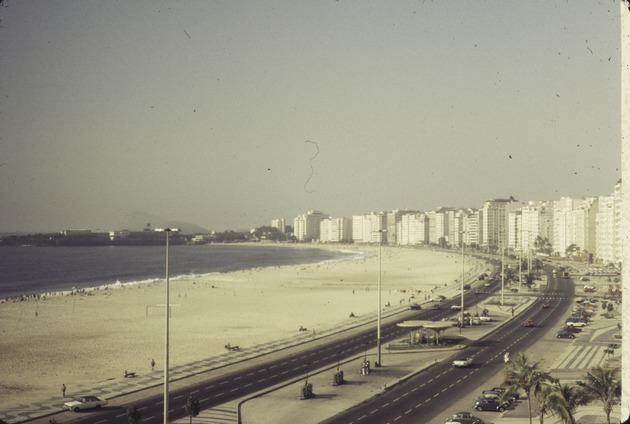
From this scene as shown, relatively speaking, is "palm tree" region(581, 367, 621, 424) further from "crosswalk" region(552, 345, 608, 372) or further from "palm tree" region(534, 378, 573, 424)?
"crosswalk" region(552, 345, 608, 372)

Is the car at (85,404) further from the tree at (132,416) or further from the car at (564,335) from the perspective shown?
the car at (564,335)

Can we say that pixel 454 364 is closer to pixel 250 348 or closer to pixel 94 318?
pixel 250 348

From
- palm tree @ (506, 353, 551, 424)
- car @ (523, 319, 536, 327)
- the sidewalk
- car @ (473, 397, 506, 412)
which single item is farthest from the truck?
car @ (523, 319, 536, 327)

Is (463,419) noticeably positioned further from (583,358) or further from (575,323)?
(575,323)

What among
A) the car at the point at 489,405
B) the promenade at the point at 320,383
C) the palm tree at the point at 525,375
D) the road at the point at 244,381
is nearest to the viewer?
the palm tree at the point at 525,375

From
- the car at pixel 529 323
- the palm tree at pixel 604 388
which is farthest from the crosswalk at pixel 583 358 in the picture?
the palm tree at pixel 604 388

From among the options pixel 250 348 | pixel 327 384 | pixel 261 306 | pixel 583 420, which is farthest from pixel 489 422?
pixel 261 306
